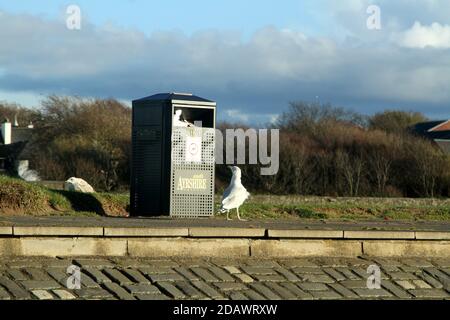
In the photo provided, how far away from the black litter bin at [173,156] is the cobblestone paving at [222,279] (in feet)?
24.0

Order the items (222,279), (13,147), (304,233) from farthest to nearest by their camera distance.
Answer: (13,147)
(304,233)
(222,279)

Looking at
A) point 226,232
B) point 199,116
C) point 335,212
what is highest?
point 199,116

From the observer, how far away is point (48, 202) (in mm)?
21172

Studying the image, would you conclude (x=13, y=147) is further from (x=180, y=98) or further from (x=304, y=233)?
(x=304, y=233)

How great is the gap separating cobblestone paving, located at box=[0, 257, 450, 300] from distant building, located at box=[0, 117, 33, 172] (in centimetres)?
5890

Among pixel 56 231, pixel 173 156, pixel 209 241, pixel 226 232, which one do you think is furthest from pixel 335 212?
pixel 56 231

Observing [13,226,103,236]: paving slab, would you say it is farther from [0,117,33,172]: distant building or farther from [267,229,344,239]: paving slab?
[0,117,33,172]: distant building

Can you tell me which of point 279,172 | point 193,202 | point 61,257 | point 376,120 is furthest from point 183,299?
point 376,120

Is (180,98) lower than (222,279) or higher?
higher

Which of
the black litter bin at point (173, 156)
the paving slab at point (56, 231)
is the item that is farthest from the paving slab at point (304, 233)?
the black litter bin at point (173, 156)

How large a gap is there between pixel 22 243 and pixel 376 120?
81.5 metres

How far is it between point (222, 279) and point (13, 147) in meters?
76.4

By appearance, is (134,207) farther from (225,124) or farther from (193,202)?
(225,124)

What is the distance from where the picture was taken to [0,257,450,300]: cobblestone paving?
1112 cm
